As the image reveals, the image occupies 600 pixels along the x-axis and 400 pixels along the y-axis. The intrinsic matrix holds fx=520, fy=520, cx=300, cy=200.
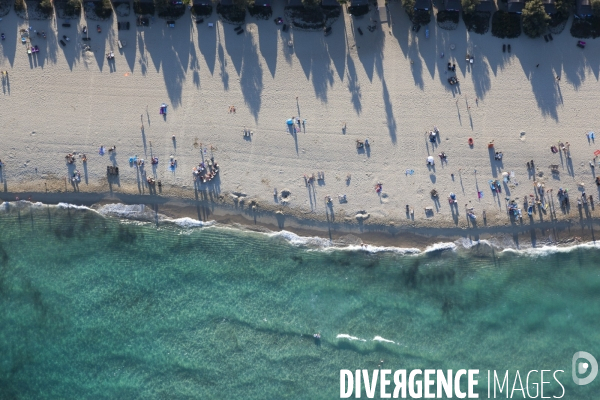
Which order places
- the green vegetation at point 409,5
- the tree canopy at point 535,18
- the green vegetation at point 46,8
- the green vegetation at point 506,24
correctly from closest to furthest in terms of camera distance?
the tree canopy at point 535,18
the green vegetation at point 409,5
the green vegetation at point 46,8
the green vegetation at point 506,24

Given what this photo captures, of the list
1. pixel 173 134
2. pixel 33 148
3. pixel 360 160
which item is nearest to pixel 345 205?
pixel 360 160

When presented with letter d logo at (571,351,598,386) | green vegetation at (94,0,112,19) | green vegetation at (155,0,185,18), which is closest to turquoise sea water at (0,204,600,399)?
letter d logo at (571,351,598,386)

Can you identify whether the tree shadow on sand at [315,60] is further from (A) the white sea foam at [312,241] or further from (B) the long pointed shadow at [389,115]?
(A) the white sea foam at [312,241]

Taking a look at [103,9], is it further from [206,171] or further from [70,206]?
[70,206]

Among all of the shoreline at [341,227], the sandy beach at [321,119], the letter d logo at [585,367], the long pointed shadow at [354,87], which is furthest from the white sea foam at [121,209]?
the letter d logo at [585,367]

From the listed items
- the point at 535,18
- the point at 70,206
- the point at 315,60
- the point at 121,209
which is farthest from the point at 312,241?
the point at 535,18

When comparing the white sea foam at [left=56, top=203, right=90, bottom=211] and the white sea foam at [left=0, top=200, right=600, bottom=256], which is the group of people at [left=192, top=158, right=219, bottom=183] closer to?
the white sea foam at [left=0, top=200, right=600, bottom=256]
